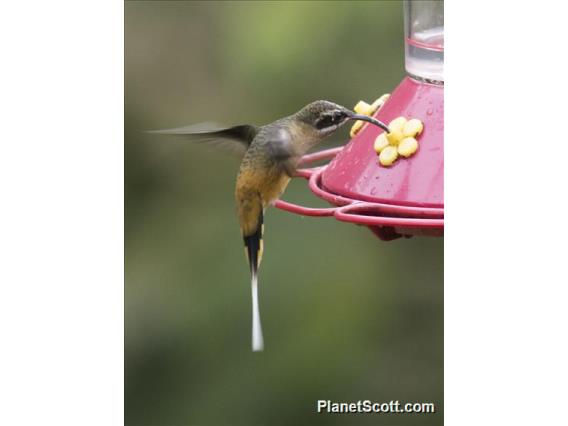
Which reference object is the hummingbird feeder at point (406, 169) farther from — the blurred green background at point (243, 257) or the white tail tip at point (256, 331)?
the white tail tip at point (256, 331)

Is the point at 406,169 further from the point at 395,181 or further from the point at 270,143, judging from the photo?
the point at 270,143

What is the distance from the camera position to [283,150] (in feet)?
9.81

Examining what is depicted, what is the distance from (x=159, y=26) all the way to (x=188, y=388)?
1.30 m

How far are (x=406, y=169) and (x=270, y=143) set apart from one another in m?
0.42

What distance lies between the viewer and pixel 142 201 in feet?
13.5

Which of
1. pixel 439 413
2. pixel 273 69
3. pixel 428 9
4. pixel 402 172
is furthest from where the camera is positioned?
pixel 273 69

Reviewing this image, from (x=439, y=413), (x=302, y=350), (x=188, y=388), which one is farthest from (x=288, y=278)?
(x=439, y=413)

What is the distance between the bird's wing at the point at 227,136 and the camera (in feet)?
9.94

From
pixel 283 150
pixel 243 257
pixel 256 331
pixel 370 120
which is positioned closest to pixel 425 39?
pixel 370 120

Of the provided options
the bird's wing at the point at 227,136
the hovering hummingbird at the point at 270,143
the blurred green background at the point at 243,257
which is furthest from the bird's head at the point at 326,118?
the blurred green background at the point at 243,257

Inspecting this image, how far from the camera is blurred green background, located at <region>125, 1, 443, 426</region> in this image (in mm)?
3928

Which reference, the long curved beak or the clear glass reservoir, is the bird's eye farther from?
the clear glass reservoir

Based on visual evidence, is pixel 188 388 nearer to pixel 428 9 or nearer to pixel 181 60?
pixel 181 60

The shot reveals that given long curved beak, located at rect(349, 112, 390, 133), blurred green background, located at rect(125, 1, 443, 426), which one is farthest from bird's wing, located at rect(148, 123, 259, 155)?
blurred green background, located at rect(125, 1, 443, 426)
